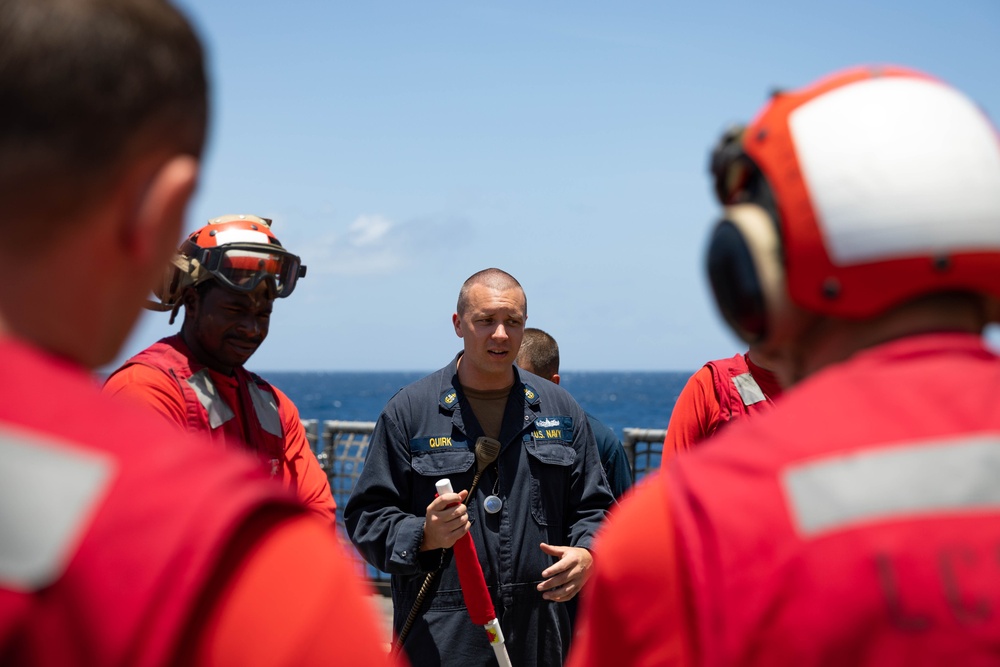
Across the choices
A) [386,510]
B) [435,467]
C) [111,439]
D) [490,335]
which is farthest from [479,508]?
[111,439]

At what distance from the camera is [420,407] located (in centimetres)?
521

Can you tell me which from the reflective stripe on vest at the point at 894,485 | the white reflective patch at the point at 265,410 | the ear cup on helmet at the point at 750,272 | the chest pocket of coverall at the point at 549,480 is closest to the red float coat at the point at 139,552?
the reflective stripe on vest at the point at 894,485

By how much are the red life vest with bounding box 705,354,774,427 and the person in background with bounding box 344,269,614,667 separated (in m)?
0.85

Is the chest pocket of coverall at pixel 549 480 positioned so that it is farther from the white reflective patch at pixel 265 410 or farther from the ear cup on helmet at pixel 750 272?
the ear cup on helmet at pixel 750 272

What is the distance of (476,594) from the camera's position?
461cm

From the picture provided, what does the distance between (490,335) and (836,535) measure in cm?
→ 403

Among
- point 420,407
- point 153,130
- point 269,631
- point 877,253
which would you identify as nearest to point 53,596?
point 269,631

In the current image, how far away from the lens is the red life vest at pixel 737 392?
477 cm

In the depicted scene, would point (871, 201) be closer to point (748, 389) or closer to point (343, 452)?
point (748, 389)

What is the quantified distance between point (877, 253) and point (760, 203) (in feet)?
0.85

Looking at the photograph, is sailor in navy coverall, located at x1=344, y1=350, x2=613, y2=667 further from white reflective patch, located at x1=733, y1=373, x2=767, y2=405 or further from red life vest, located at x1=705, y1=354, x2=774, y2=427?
white reflective patch, located at x1=733, y1=373, x2=767, y2=405

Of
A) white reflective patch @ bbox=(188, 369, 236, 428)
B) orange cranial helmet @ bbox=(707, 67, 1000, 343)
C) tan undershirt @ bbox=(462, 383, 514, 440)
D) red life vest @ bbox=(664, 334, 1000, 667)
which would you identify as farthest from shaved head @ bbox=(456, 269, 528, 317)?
red life vest @ bbox=(664, 334, 1000, 667)

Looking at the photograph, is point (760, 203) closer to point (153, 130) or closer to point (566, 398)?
point (153, 130)

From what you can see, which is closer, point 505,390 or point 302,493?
point 302,493
